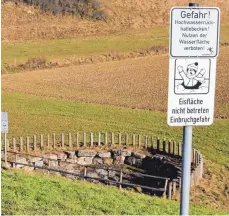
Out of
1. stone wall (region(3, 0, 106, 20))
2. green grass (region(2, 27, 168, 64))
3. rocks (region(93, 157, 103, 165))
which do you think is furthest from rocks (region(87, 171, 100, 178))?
stone wall (region(3, 0, 106, 20))

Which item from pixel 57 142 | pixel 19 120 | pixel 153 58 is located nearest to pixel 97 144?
pixel 57 142

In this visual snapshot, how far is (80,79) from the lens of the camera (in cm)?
4109

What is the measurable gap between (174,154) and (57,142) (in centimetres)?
480

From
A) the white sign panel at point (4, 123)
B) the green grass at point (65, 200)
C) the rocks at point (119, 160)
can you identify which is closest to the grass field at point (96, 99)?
the green grass at point (65, 200)

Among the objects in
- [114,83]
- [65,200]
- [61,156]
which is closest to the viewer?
[65,200]

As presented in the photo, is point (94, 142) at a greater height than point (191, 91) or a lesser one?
lesser

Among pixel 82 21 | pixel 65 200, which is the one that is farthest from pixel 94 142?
pixel 82 21

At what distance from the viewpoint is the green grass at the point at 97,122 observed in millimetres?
21969

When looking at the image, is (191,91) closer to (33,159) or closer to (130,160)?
(33,159)

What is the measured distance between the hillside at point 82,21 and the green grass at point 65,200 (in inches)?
1910

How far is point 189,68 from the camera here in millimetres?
3820

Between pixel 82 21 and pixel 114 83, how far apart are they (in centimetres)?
2827

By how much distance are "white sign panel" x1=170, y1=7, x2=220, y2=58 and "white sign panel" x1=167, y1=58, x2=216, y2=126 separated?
62 mm

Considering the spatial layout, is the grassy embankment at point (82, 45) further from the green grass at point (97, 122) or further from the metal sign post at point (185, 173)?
the metal sign post at point (185, 173)
